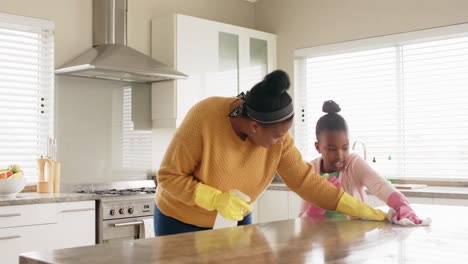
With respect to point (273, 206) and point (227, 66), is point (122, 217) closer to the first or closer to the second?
point (273, 206)

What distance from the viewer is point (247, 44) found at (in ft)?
16.7

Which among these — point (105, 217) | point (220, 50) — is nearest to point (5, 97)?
point (105, 217)

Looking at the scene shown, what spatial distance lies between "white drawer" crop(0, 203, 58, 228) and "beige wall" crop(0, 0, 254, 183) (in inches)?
25.8

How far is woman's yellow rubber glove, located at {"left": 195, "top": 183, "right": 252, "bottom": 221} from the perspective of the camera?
2.06 metres

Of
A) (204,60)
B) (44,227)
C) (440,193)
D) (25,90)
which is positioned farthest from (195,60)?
(440,193)

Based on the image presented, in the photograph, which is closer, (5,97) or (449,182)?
(5,97)

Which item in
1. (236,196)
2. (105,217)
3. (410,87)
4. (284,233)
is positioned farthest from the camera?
(410,87)

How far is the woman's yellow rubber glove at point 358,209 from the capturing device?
2.23 meters

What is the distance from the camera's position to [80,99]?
4.26 metres

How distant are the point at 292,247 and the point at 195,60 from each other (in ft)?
10.4

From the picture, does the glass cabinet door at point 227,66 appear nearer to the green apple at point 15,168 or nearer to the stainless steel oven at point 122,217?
the stainless steel oven at point 122,217

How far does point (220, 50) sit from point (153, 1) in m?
0.68

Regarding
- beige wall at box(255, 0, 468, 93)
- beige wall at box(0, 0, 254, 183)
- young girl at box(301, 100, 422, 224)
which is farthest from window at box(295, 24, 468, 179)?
young girl at box(301, 100, 422, 224)

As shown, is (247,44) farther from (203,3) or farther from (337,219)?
(337,219)
